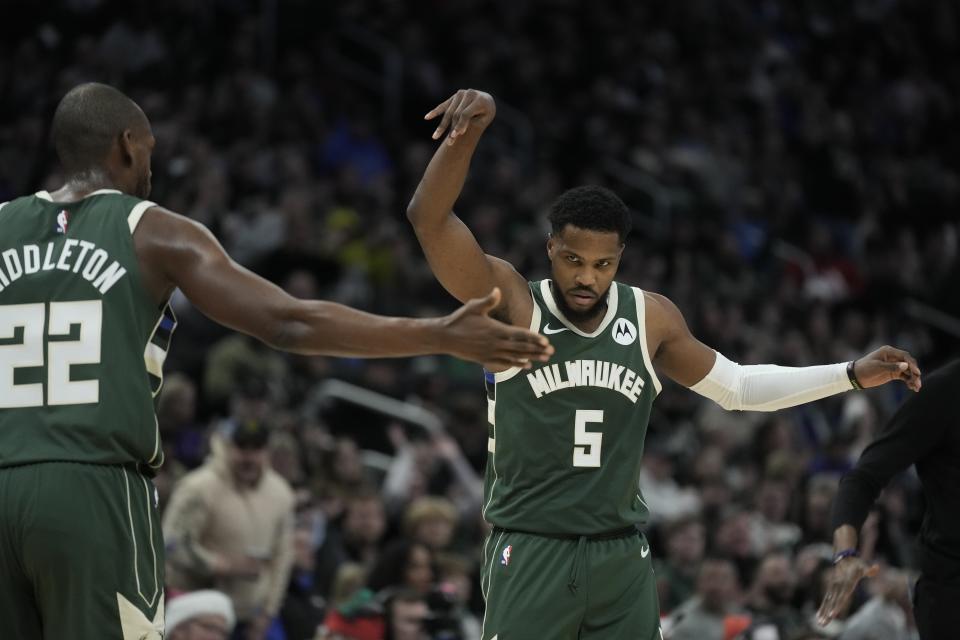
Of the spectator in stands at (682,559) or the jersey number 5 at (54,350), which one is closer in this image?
the jersey number 5 at (54,350)

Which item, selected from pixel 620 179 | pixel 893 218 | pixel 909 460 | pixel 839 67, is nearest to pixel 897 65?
pixel 839 67

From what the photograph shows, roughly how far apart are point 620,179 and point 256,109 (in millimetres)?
5766

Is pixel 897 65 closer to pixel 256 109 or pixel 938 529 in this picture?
pixel 256 109

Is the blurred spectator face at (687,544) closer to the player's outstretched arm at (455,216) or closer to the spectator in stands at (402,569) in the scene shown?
the spectator in stands at (402,569)

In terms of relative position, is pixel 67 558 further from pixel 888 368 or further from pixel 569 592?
pixel 888 368

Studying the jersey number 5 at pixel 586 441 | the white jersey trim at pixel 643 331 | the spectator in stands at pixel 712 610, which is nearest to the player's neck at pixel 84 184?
the jersey number 5 at pixel 586 441

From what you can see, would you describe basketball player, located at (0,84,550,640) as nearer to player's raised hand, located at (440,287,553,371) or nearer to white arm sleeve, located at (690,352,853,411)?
player's raised hand, located at (440,287,553,371)

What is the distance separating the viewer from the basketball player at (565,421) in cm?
548

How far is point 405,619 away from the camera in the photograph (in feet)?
27.2

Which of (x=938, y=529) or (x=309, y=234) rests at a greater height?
(x=309, y=234)

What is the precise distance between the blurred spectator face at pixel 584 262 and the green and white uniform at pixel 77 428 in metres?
1.78

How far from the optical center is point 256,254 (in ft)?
44.3

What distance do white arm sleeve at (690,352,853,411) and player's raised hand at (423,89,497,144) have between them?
1.49 meters

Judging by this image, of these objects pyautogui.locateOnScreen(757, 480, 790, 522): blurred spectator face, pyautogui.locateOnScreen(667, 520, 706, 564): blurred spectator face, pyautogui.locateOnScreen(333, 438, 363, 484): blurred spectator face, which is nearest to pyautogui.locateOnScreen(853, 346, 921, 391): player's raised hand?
pyautogui.locateOnScreen(667, 520, 706, 564): blurred spectator face
